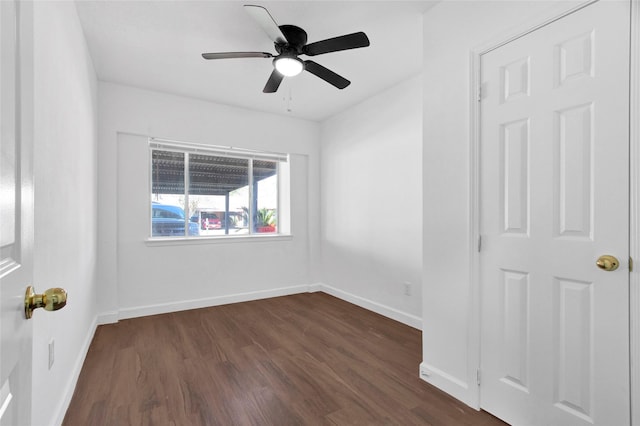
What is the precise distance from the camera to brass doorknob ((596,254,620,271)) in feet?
4.46

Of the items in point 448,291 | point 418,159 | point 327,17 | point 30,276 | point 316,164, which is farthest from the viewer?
point 316,164

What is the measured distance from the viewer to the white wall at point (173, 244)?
338cm

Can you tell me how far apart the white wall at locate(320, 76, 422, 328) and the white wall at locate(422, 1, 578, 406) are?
1.01 m

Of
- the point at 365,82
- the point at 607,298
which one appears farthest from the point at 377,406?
the point at 365,82

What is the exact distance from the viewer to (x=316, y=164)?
4789 millimetres

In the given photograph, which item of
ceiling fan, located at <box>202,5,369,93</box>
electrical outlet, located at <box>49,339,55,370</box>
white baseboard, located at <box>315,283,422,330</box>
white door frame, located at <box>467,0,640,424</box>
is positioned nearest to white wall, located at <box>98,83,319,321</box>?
white baseboard, located at <box>315,283,422,330</box>

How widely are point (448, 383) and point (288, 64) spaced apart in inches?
98.0

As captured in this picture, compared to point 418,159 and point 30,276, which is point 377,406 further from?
point 418,159

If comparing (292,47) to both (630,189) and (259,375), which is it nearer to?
(630,189)

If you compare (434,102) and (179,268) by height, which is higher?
(434,102)

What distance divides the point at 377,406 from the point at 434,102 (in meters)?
2.02

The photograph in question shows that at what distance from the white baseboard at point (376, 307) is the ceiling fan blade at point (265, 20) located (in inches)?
111

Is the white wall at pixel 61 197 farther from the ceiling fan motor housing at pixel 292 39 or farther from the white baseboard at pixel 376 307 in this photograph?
the white baseboard at pixel 376 307

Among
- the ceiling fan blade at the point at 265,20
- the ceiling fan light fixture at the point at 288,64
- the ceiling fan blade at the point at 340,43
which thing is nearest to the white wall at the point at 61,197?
the ceiling fan blade at the point at 265,20
